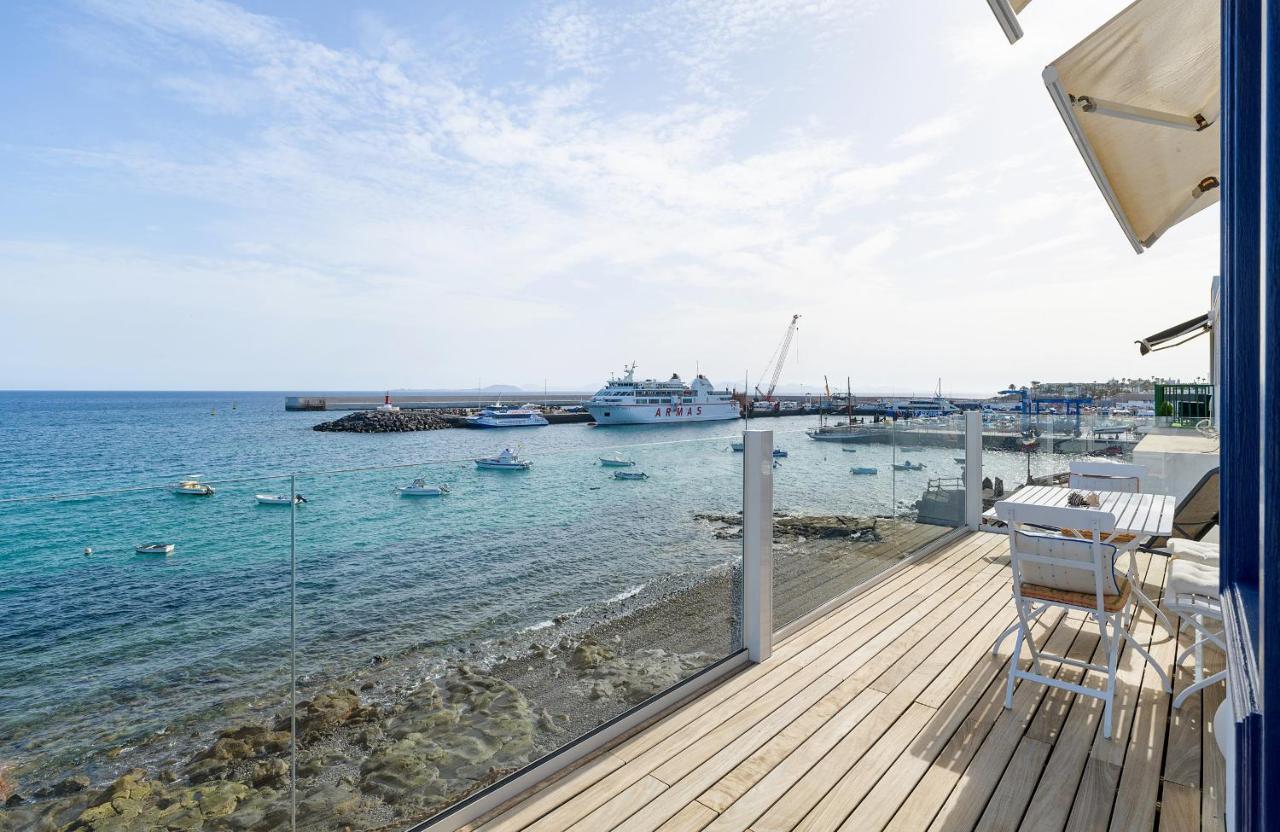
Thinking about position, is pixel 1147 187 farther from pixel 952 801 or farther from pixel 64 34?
pixel 64 34

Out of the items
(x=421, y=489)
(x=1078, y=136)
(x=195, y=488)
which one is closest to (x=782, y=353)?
(x=1078, y=136)

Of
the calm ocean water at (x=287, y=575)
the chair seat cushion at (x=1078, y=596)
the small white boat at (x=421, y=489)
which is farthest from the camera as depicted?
the chair seat cushion at (x=1078, y=596)

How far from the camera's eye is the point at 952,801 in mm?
2039

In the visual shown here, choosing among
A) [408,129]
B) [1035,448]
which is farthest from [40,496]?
[408,129]

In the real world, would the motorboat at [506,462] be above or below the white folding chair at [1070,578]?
above

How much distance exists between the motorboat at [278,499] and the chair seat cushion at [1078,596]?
3015mm

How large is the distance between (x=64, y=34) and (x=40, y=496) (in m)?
24.0

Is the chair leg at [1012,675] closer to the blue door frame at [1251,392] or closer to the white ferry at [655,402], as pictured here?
the blue door frame at [1251,392]

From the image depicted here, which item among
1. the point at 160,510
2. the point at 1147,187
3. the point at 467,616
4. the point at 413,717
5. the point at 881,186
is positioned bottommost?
the point at 413,717

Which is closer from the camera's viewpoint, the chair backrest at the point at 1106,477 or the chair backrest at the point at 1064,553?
the chair backrest at the point at 1064,553

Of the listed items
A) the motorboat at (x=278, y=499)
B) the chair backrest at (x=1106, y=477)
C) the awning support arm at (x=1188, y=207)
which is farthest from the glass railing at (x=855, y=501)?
the motorboat at (x=278, y=499)

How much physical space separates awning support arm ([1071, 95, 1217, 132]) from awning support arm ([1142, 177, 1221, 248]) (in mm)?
862

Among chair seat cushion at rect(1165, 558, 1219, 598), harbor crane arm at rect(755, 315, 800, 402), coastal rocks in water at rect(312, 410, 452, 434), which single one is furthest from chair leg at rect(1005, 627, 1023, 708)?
harbor crane arm at rect(755, 315, 800, 402)

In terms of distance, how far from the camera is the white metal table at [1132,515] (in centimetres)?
305
